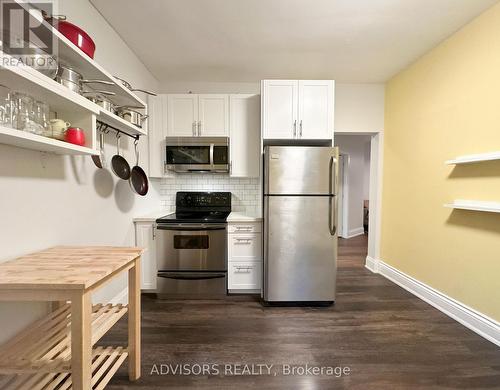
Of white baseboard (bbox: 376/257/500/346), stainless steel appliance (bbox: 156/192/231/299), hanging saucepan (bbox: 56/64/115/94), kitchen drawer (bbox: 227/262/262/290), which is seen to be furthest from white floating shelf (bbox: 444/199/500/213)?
hanging saucepan (bbox: 56/64/115/94)

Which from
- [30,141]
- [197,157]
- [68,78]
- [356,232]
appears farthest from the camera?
[356,232]

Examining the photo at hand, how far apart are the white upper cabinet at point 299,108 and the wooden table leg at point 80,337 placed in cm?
214

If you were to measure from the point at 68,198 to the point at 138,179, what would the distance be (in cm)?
91

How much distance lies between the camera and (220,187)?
3.03 m

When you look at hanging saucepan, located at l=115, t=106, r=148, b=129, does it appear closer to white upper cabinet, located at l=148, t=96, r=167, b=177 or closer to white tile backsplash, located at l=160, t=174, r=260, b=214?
Result: white upper cabinet, located at l=148, t=96, r=167, b=177

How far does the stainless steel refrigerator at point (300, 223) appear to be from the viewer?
2209 millimetres

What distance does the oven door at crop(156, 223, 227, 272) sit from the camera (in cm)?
242

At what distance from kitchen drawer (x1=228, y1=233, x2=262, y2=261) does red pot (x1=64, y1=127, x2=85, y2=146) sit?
162cm

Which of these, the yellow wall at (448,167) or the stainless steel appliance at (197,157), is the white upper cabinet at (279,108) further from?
the yellow wall at (448,167)

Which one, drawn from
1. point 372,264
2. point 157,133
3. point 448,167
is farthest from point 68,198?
point 372,264

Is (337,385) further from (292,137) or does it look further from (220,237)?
(292,137)

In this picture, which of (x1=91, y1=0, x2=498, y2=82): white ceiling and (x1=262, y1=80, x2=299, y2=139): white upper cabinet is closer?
(x1=91, y1=0, x2=498, y2=82): white ceiling

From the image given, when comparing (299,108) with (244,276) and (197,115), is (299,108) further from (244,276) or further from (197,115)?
(244,276)

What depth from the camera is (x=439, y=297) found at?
222cm
